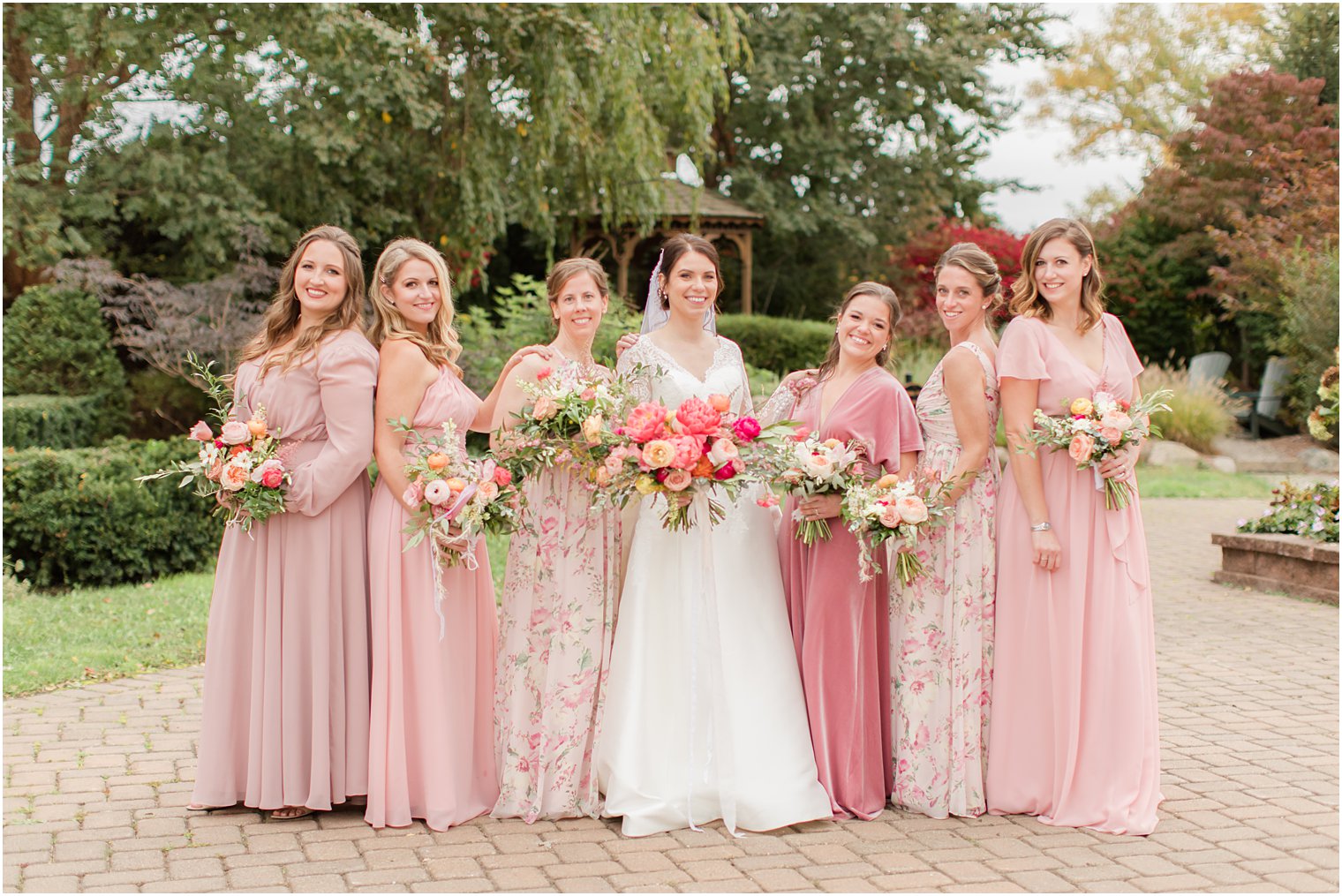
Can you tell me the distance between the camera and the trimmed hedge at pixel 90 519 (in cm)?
952

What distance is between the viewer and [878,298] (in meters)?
4.98

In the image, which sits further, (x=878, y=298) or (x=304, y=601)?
(x=878, y=298)

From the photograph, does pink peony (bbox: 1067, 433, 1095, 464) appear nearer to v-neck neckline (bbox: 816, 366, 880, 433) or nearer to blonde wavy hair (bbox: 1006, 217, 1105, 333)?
blonde wavy hair (bbox: 1006, 217, 1105, 333)

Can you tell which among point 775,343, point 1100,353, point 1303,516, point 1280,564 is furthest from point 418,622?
point 775,343

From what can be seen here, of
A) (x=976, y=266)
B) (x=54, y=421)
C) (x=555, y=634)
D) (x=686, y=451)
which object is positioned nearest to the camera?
(x=686, y=451)

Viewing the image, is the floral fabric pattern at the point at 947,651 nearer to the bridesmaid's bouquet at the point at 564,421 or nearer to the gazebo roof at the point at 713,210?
the bridesmaid's bouquet at the point at 564,421

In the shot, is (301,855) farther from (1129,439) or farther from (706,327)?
(1129,439)

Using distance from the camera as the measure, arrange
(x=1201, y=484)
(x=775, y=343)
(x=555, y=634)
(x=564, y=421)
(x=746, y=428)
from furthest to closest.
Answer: (x=775, y=343), (x=1201, y=484), (x=555, y=634), (x=564, y=421), (x=746, y=428)

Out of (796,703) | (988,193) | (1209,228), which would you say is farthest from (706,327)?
(988,193)

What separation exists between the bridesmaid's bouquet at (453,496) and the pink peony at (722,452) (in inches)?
33.4

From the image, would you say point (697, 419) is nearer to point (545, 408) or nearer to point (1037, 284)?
point (545, 408)

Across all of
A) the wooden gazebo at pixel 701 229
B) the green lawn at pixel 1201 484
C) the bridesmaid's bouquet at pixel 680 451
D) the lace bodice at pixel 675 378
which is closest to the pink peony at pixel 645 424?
the bridesmaid's bouquet at pixel 680 451

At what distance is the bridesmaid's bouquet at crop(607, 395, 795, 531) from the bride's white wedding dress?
0.41 meters

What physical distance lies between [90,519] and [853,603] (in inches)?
286
